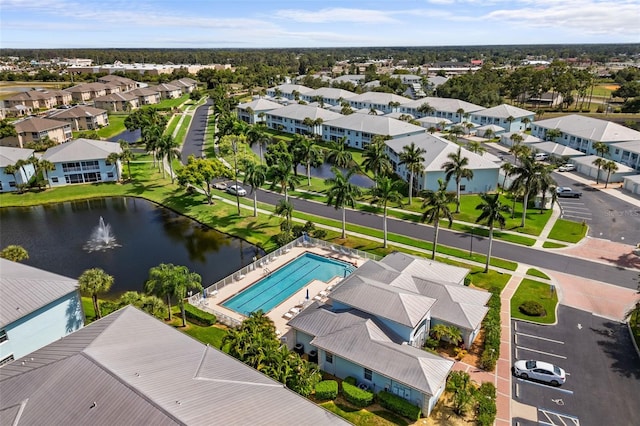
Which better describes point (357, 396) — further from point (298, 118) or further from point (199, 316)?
point (298, 118)

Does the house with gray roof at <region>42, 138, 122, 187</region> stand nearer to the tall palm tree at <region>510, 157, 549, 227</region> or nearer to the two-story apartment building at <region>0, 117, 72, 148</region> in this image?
the two-story apartment building at <region>0, 117, 72, 148</region>

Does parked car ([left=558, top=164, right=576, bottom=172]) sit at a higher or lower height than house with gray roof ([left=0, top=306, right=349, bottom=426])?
lower

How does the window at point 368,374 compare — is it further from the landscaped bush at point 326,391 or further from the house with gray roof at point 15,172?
the house with gray roof at point 15,172

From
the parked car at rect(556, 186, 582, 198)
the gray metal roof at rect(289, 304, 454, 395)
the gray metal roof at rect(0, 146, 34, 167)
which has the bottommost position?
the parked car at rect(556, 186, 582, 198)

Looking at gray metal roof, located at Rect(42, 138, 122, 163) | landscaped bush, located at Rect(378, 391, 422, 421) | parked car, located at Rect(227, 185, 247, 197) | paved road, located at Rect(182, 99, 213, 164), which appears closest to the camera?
landscaped bush, located at Rect(378, 391, 422, 421)

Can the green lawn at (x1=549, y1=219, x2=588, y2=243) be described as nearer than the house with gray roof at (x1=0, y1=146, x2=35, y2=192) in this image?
Yes

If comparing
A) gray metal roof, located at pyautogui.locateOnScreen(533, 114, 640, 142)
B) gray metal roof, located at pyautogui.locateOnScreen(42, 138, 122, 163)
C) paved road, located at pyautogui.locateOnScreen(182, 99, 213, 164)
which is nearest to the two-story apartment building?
gray metal roof, located at pyautogui.locateOnScreen(42, 138, 122, 163)

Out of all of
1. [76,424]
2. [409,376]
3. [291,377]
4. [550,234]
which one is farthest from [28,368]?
[550,234]

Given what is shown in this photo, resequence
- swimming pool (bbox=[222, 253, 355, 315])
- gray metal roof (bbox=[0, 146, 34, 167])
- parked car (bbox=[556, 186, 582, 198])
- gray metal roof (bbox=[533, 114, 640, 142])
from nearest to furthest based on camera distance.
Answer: swimming pool (bbox=[222, 253, 355, 315])
parked car (bbox=[556, 186, 582, 198])
gray metal roof (bbox=[0, 146, 34, 167])
gray metal roof (bbox=[533, 114, 640, 142])
